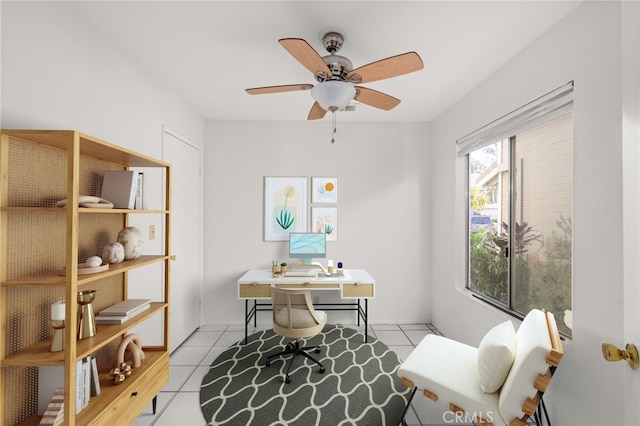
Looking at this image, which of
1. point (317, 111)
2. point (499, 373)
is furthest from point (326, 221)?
point (499, 373)

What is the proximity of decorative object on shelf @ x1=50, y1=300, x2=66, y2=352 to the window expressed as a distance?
287cm

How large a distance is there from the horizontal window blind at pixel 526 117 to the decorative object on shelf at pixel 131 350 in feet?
10.1

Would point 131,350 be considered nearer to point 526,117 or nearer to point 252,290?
point 252,290

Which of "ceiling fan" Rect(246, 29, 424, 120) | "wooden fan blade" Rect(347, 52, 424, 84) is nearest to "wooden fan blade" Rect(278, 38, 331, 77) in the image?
"ceiling fan" Rect(246, 29, 424, 120)

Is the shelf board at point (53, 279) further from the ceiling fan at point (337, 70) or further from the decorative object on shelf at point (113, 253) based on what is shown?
the ceiling fan at point (337, 70)

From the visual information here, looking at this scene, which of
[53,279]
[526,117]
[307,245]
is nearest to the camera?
[53,279]

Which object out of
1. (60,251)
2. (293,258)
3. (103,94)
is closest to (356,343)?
(293,258)

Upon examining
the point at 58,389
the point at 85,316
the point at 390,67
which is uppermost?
the point at 390,67

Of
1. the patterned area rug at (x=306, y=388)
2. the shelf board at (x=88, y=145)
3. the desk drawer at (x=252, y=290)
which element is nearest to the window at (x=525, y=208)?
the patterned area rug at (x=306, y=388)

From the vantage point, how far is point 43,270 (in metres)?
1.41

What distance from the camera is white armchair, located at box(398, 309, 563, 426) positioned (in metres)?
1.30

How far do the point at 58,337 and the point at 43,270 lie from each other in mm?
367

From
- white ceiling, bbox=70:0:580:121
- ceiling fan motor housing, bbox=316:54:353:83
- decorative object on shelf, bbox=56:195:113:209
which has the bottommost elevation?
decorative object on shelf, bbox=56:195:113:209

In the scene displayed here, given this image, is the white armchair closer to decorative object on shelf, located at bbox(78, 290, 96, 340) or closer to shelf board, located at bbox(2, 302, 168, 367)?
shelf board, located at bbox(2, 302, 168, 367)
